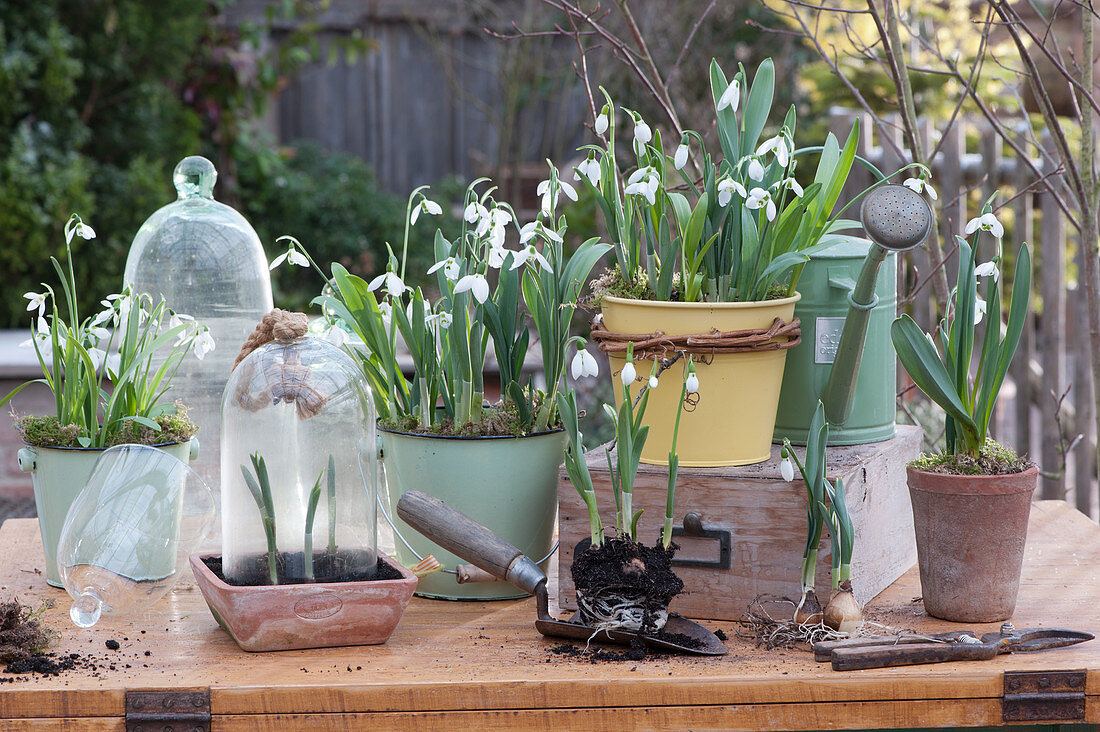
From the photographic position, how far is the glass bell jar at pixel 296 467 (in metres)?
1.21

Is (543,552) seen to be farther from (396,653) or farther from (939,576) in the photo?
(939,576)

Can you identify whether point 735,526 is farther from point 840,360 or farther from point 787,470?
point 840,360

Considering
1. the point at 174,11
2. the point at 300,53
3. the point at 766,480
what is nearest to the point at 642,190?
the point at 766,480

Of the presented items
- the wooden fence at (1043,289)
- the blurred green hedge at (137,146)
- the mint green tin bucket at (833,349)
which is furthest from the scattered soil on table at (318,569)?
the blurred green hedge at (137,146)

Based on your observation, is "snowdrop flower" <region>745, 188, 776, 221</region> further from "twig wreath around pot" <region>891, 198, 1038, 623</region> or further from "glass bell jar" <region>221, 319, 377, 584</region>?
"glass bell jar" <region>221, 319, 377, 584</region>

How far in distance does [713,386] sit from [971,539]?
1.05ft

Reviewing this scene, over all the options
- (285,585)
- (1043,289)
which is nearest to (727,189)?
(285,585)

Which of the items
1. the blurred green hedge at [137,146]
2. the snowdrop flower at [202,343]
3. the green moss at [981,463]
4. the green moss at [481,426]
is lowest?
the green moss at [981,463]

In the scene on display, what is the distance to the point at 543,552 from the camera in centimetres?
138

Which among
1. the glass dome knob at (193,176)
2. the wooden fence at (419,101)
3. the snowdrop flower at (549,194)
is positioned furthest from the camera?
the wooden fence at (419,101)

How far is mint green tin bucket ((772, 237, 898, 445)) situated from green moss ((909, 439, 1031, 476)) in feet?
0.57

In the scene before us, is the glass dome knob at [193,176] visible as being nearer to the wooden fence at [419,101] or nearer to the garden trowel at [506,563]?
the garden trowel at [506,563]

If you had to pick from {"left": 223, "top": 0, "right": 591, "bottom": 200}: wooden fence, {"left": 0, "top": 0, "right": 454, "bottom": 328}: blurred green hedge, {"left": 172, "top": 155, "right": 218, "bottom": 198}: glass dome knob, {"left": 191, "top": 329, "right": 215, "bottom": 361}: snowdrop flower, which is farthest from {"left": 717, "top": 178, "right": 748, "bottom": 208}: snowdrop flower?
{"left": 223, "top": 0, "right": 591, "bottom": 200}: wooden fence

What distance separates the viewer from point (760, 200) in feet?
3.89
